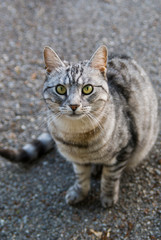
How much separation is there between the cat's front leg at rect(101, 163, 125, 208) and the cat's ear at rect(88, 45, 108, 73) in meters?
0.83

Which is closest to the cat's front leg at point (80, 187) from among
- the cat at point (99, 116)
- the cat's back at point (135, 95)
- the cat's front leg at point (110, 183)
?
the cat at point (99, 116)

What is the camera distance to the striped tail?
2.72 meters

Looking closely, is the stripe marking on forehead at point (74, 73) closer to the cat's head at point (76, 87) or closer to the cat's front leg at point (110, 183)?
the cat's head at point (76, 87)

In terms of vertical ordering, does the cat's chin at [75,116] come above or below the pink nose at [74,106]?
below

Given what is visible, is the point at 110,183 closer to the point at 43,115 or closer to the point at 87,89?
the point at 87,89

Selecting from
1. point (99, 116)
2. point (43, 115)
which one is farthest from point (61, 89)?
point (43, 115)

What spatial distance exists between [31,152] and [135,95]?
1169 mm

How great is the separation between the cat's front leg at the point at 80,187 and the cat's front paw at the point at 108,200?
178mm

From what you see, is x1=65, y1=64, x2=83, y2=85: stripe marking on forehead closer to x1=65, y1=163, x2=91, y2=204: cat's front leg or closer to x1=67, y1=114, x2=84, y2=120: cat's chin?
x1=67, y1=114, x2=84, y2=120: cat's chin

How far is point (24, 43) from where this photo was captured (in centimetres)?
443

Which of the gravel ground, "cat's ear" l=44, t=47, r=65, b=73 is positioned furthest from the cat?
the gravel ground

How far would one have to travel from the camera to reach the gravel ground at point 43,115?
251 cm

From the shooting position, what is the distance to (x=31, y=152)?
9.44 ft

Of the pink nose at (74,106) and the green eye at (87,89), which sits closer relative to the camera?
the pink nose at (74,106)
